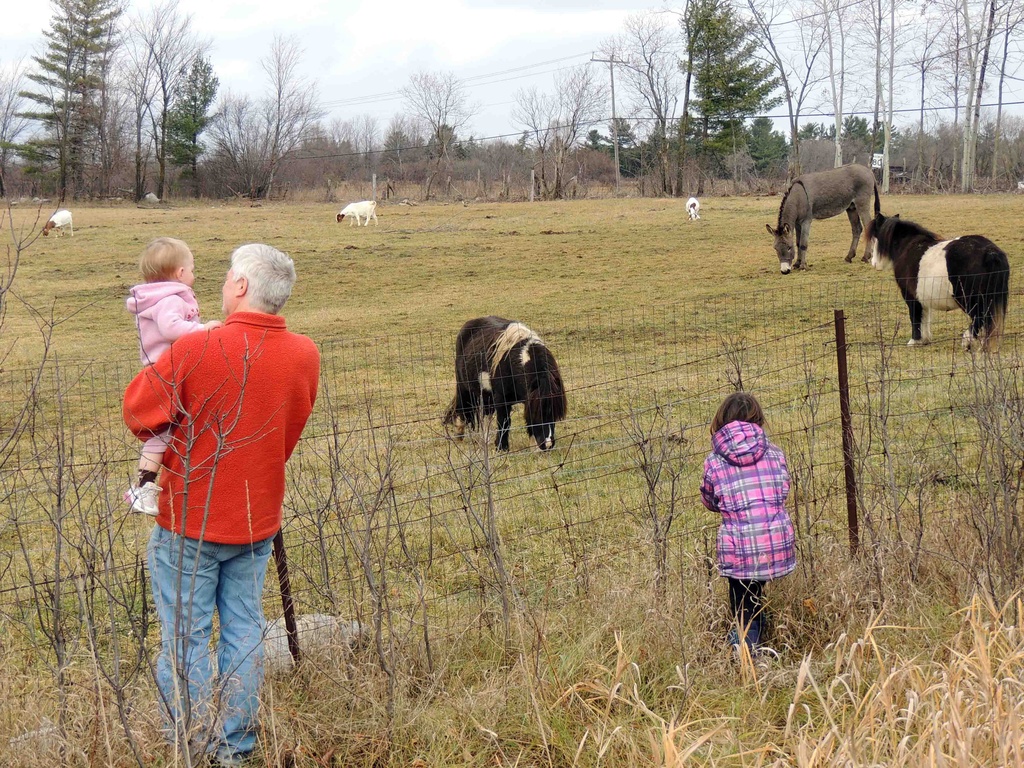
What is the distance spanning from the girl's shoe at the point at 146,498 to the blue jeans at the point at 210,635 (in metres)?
0.08

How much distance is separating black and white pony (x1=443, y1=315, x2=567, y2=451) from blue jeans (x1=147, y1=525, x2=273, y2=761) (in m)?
5.19

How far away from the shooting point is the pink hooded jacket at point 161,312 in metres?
3.75

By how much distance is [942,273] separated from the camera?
39.1 feet

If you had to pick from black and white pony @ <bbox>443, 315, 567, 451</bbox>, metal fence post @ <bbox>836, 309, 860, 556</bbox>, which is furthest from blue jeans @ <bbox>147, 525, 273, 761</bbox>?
black and white pony @ <bbox>443, 315, 567, 451</bbox>

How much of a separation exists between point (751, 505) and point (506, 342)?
507 cm

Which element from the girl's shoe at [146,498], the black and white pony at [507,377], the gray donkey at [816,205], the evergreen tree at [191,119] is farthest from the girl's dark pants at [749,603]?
the evergreen tree at [191,119]

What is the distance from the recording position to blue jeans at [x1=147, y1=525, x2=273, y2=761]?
3.13 metres

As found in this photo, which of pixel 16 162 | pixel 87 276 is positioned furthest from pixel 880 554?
pixel 16 162

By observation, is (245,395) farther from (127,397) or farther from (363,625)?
(363,625)

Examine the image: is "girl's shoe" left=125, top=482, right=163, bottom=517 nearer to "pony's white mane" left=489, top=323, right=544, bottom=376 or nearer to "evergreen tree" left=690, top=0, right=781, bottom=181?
"pony's white mane" left=489, top=323, right=544, bottom=376

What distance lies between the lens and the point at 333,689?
3.62 metres

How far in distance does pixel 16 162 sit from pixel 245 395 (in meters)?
61.0

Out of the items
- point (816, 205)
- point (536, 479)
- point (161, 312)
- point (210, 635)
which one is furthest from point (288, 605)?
point (816, 205)

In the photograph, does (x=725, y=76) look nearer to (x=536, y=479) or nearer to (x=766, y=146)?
(x=766, y=146)
